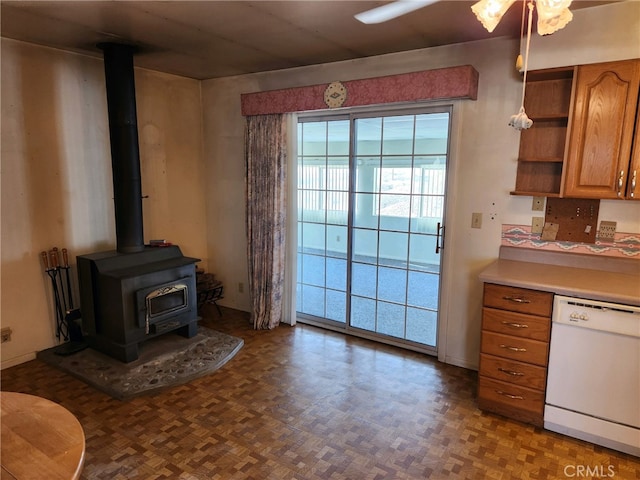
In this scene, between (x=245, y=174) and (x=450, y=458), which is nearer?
(x=450, y=458)

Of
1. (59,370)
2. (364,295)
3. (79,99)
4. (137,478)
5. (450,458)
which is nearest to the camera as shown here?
(137,478)

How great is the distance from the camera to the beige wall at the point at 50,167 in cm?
308

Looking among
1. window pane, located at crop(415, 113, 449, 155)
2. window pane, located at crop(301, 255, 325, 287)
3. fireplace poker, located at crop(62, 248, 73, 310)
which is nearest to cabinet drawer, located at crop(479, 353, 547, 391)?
window pane, located at crop(415, 113, 449, 155)

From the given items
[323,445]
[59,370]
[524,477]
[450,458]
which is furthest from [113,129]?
[524,477]

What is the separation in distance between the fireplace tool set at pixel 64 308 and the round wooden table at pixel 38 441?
2.20 meters

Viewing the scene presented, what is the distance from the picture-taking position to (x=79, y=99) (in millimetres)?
3414

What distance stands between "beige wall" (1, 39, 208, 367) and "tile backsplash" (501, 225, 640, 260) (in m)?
3.32

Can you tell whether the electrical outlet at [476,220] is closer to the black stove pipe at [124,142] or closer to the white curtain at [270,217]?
the white curtain at [270,217]

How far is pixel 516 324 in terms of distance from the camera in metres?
2.43

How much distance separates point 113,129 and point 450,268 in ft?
9.47

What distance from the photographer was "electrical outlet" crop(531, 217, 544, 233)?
283 cm

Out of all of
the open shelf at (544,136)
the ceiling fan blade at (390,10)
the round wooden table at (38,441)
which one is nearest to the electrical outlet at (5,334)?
the round wooden table at (38,441)

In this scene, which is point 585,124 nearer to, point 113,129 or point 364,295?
point 364,295

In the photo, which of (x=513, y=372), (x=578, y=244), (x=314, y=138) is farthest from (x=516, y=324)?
(x=314, y=138)
